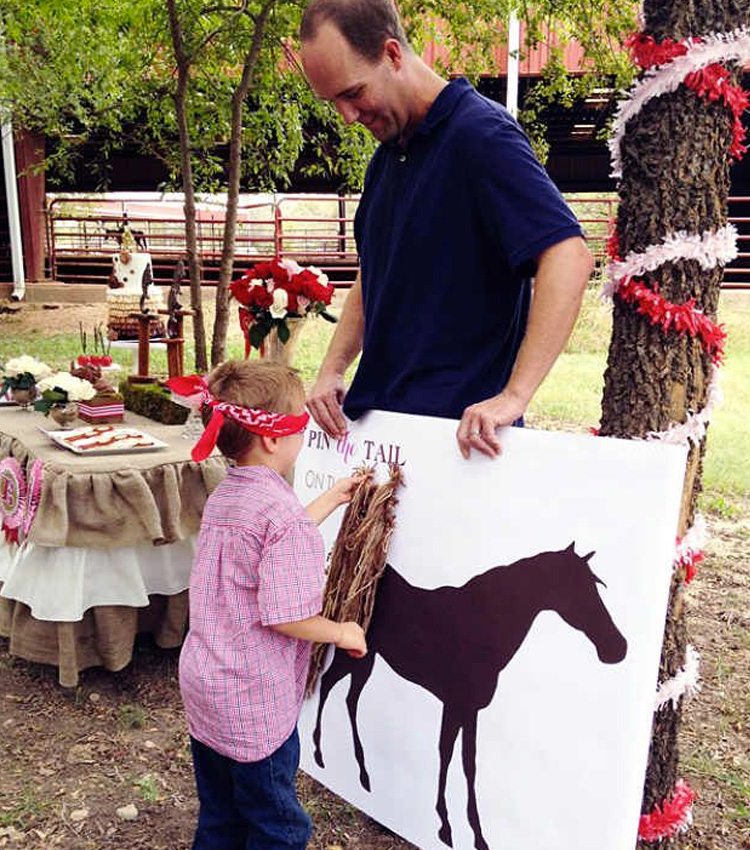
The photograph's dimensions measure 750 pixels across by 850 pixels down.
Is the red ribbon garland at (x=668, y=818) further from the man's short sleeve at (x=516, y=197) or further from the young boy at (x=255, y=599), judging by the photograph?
the man's short sleeve at (x=516, y=197)

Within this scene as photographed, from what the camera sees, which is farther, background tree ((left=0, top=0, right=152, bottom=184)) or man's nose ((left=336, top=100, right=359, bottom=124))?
background tree ((left=0, top=0, right=152, bottom=184))

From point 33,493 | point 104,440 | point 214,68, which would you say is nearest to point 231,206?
point 214,68

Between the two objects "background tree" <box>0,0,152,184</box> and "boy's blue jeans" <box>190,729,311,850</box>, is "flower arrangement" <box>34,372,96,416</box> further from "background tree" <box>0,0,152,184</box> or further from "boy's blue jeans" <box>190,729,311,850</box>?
"background tree" <box>0,0,152,184</box>

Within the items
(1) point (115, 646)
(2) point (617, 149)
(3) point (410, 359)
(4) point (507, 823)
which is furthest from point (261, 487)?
(1) point (115, 646)

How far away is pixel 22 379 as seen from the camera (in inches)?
148

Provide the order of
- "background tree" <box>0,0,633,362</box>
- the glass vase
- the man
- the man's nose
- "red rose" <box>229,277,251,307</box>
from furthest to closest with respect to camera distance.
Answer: "background tree" <box>0,0,633,362</box> → the glass vase → "red rose" <box>229,277,251,307</box> → the man's nose → the man

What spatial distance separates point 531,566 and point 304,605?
1.34 ft

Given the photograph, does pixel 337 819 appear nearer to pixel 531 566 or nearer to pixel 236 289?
pixel 531 566

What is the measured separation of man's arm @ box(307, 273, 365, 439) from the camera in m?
2.05

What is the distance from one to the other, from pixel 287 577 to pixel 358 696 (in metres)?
0.51

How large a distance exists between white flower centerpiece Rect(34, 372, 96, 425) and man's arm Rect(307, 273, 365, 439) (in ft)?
5.49

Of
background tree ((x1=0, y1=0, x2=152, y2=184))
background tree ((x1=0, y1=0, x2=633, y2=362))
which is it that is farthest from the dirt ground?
background tree ((x1=0, y1=0, x2=152, y2=184))

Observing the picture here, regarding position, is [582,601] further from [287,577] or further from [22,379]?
[22,379]

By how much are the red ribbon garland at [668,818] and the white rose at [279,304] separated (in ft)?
6.63
